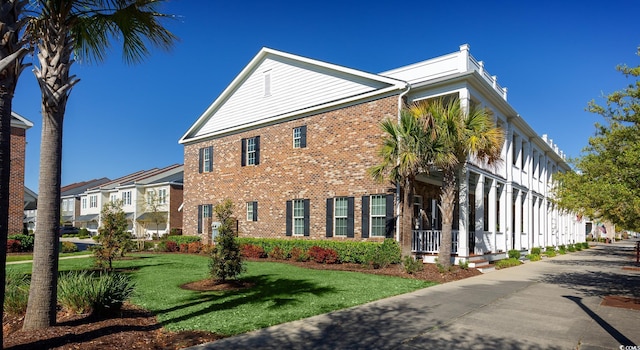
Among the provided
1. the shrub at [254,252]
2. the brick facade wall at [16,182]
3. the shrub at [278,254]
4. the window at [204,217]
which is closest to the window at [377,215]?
the shrub at [278,254]

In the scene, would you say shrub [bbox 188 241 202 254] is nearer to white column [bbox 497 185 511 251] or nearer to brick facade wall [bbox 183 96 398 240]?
brick facade wall [bbox 183 96 398 240]

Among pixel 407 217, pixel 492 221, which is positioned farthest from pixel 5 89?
pixel 492 221

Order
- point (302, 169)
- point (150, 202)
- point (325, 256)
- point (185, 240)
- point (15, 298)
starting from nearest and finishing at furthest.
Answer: point (15, 298) < point (325, 256) < point (302, 169) < point (185, 240) < point (150, 202)

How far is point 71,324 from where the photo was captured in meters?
6.30

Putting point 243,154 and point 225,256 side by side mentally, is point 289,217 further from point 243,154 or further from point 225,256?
point 225,256

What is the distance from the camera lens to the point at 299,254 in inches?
701

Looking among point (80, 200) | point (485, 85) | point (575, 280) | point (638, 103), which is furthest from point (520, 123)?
point (80, 200)

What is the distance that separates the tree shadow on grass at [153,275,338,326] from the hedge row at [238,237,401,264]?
13.7ft

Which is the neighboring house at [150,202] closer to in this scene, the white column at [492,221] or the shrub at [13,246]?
the shrub at [13,246]

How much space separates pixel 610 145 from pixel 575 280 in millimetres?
4812

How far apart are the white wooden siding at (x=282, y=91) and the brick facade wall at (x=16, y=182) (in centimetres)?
994

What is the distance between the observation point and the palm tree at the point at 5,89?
4.59m

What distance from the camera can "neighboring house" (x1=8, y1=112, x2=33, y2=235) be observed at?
23.0 m

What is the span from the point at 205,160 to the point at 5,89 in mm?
21210
